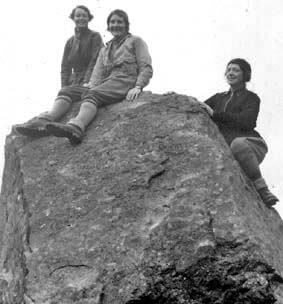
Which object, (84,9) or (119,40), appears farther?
(84,9)

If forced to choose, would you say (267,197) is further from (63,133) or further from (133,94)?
(63,133)

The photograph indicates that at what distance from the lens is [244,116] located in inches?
319

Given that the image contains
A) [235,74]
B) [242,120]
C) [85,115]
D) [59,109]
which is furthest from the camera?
[59,109]

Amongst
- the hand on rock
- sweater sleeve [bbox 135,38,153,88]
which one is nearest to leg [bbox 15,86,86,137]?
sweater sleeve [bbox 135,38,153,88]

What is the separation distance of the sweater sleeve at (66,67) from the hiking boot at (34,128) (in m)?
2.34

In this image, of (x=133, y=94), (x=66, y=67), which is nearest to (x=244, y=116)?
(x=133, y=94)

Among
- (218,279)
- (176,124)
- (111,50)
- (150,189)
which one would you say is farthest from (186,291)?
(111,50)

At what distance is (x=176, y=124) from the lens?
25.2 ft

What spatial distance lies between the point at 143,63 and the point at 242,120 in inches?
82.4

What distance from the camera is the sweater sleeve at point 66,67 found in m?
10.6

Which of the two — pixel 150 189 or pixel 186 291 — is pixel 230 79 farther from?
pixel 186 291

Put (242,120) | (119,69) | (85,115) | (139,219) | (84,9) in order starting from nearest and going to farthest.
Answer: (139,219) → (242,120) → (85,115) → (119,69) → (84,9)

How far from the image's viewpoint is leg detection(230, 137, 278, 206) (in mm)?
7848

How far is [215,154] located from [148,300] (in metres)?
2.31
